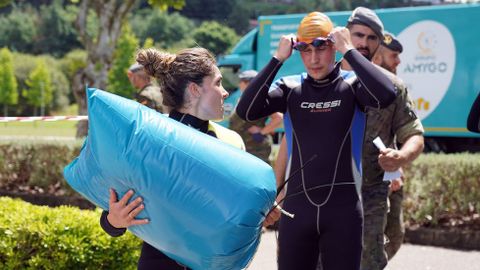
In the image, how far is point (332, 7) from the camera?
12006 centimetres

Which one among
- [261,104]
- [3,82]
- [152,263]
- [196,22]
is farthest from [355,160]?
[196,22]

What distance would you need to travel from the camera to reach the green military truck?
16859 millimetres

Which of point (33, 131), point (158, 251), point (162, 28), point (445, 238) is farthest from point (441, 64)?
point (162, 28)

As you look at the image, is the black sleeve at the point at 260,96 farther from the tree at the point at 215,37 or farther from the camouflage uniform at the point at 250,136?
the tree at the point at 215,37

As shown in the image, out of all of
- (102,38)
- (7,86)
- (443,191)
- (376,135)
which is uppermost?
(376,135)

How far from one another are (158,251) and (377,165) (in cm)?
205

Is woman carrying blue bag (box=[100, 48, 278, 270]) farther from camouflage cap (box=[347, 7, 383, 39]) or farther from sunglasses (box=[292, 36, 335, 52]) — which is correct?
camouflage cap (box=[347, 7, 383, 39])

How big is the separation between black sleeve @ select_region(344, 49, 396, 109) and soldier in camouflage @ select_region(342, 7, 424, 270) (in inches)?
25.0

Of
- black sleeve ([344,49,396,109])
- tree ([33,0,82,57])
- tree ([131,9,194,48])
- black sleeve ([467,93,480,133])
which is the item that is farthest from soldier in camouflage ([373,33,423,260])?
tree ([131,9,194,48])

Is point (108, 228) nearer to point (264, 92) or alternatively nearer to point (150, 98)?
point (264, 92)

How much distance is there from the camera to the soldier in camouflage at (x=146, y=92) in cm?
775

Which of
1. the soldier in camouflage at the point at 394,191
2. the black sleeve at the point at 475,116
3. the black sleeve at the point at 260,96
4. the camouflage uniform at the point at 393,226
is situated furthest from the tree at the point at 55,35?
the black sleeve at the point at 475,116

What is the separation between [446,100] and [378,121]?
13.4 m

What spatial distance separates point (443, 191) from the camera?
9227 millimetres
